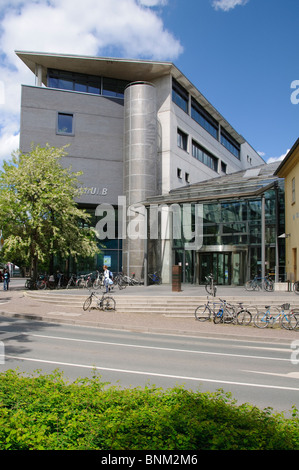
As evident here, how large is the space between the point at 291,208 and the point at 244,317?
1192 centimetres

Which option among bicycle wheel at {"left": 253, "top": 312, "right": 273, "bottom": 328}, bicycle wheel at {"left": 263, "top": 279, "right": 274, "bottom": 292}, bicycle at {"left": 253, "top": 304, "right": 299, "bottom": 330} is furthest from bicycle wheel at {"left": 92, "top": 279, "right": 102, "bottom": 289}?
bicycle at {"left": 253, "top": 304, "right": 299, "bottom": 330}

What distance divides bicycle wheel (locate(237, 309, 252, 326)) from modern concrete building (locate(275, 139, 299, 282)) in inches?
322

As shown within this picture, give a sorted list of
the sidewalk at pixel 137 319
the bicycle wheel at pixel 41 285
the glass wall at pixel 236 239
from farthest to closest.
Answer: the bicycle wheel at pixel 41 285
the glass wall at pixel 236 239
the sidewalk at pixel 137 319

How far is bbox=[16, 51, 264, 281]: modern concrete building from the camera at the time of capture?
35844mm

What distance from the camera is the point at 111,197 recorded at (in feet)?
124

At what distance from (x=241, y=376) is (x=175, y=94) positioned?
36158 millimetres

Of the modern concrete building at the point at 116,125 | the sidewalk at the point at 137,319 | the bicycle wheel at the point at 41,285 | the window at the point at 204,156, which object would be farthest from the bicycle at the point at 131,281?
the window at the point at 204,156

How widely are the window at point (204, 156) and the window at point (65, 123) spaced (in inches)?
544

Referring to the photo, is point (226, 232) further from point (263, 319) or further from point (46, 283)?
point (263, 319)

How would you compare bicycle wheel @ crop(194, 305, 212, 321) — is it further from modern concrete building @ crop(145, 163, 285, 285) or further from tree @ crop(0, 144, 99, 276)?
tree @ crop(0, 144, 99, 276)

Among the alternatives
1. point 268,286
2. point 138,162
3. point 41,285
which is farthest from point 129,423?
point 138,162

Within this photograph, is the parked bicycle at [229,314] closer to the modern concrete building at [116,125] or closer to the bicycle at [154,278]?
the bicycle at [154,278]

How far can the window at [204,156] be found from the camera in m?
44.1
